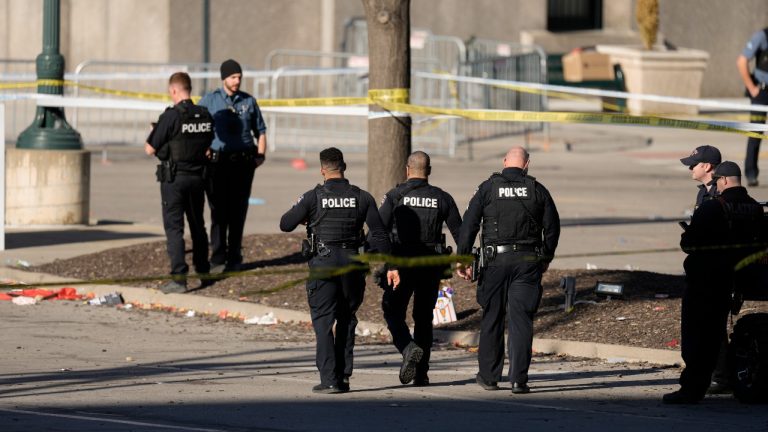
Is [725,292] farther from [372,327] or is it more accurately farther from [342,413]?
[372,327]

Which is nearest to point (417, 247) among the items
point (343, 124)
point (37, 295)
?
point (37, 295)

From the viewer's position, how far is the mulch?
11.6 metres

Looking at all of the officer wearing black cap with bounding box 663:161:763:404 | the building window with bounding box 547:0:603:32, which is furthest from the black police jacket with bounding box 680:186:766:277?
the building window with bounding box 547:0:603:32

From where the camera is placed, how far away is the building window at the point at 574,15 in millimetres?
36562

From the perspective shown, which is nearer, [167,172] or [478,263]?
[478,263]

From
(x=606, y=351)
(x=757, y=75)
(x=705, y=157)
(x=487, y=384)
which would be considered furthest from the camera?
(x=757, y=75)

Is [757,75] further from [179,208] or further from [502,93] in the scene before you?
[502,93]

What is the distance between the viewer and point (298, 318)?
41.4ft

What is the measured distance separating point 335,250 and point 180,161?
3663 mm

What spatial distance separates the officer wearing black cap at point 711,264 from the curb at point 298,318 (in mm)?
1376

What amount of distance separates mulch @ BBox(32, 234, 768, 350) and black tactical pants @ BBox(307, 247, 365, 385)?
1.78 ft

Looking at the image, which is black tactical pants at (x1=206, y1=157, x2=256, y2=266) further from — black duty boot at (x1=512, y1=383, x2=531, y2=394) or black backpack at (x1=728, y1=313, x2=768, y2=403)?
black backpack at (x1=728, y1=313, x2=768, y2=403)

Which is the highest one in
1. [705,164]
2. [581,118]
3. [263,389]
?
[581,118]

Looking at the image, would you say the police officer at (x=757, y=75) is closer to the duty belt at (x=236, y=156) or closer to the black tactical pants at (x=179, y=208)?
the duty belt at (x=236, y=156)
